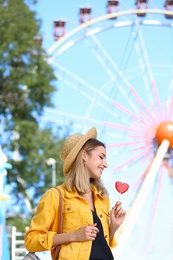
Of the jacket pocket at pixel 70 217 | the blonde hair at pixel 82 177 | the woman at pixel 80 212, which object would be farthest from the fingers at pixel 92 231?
the blonde hair at pixel 82 177

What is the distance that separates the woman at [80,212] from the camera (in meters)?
3.40

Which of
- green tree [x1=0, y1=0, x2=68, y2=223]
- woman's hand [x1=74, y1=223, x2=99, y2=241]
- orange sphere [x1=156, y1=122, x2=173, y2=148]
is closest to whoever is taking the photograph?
woman's hand [x1=74, y1=223, x2=99, y2=241]

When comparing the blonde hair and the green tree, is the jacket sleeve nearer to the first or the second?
the blonde hair

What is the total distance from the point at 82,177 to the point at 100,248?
1.16 feet

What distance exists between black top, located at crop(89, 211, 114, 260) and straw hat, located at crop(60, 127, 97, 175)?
1.01 feet

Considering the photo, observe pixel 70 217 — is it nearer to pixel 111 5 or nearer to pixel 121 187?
pixel 121 187

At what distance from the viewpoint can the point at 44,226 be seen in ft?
11.3

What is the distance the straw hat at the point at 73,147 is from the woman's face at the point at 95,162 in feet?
0.17

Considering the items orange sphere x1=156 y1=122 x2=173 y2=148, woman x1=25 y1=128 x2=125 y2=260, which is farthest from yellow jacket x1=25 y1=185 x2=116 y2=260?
orange sphere x1=156 y1=122 x2=173 y2=148

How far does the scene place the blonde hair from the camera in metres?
3.54

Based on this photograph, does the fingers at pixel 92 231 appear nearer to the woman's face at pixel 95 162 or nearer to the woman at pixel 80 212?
the woman at pixel 80 212

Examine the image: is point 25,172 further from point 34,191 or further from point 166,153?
point 166,153

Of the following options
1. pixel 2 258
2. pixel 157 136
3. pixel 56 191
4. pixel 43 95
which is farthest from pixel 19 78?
pixel 56 191

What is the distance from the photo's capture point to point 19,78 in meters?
22.2
